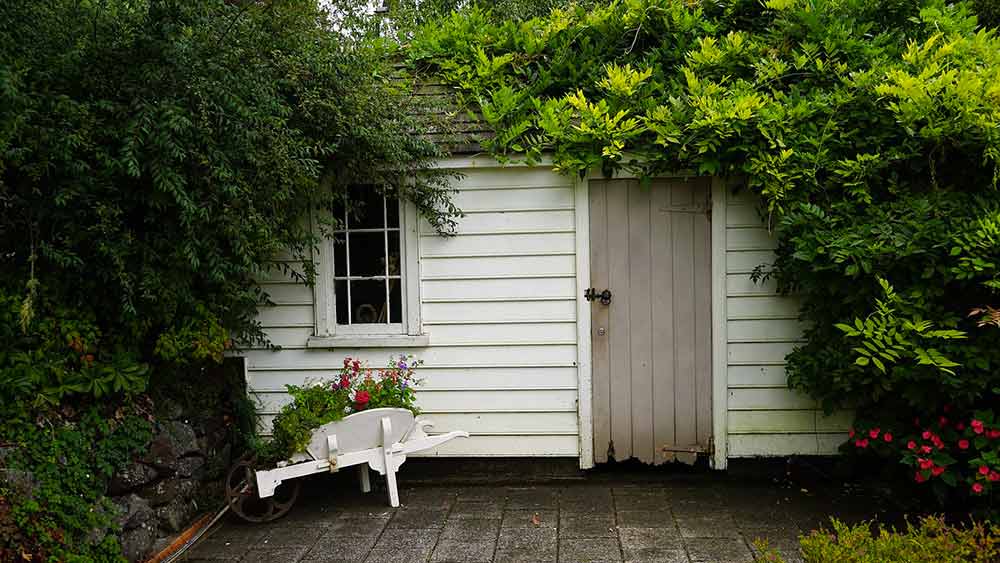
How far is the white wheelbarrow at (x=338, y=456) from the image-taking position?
5207mm

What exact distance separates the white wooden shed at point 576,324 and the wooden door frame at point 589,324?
0.01 m

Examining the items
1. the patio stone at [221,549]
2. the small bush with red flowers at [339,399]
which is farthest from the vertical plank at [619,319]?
the patio stone at [221,549]

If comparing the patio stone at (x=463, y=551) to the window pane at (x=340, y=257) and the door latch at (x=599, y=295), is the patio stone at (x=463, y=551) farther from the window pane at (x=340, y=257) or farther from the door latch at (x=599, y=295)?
the window pane at (x=340, y=257)

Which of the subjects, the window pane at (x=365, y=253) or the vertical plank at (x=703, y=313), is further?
the window pane at (x=365, y=253)

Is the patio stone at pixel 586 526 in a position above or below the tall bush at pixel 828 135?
below

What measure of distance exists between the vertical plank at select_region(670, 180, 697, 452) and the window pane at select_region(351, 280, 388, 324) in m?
2.25

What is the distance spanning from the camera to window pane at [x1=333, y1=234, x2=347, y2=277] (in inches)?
245

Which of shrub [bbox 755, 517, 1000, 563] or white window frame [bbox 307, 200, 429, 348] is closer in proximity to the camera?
shrub [bbox 755, 517, 1000, 563]

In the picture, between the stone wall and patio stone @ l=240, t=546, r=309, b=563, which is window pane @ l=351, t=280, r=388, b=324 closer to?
the stone wall

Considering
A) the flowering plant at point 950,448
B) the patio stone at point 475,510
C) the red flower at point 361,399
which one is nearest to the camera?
the flowering plant at point 950,448

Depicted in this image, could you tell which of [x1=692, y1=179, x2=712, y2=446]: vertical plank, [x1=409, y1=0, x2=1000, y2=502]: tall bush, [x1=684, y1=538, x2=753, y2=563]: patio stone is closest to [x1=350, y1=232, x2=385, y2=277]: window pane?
[x1=409, y1=0, x2=1000, y2=502]: tall bush

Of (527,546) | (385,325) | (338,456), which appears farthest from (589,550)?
(385,325)

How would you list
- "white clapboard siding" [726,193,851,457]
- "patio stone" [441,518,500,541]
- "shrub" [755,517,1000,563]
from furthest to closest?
"white clapboard siding" [726,193,851,457], "patio stone" [441,518,500,541], "shrub" [755,517,1000,563]

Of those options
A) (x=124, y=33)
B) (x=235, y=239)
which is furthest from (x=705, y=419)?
(x=124, y=33)
